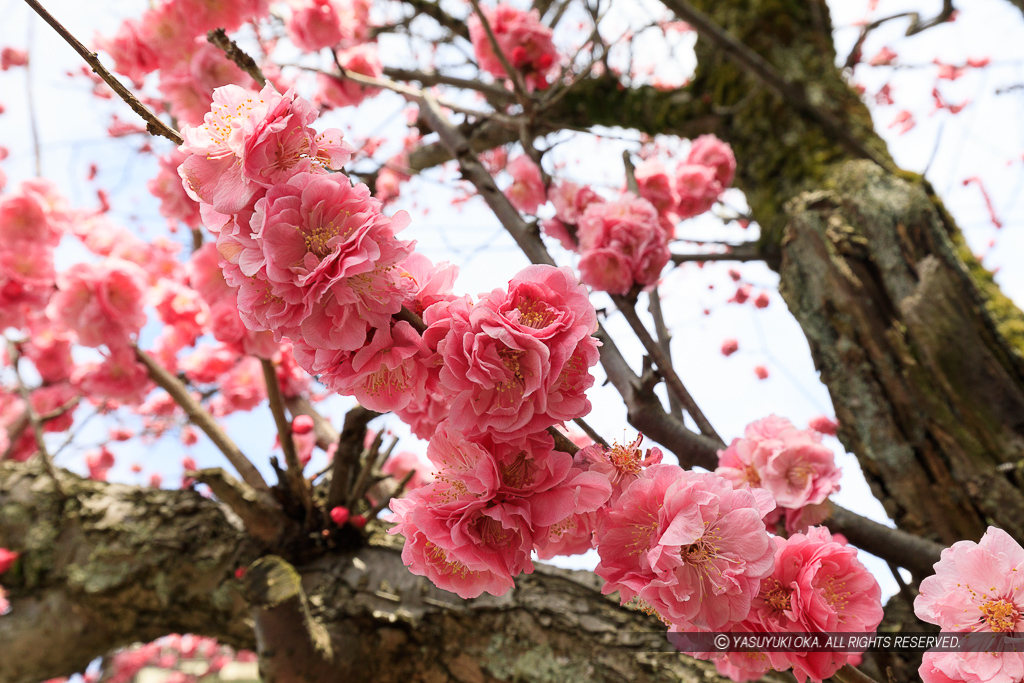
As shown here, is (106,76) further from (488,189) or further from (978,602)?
(978,602)

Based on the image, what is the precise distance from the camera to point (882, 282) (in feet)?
7.77

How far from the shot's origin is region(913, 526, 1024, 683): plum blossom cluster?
77cm

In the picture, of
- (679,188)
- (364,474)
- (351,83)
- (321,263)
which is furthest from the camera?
(351,83)

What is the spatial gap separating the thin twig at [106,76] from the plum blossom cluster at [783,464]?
1.24 m

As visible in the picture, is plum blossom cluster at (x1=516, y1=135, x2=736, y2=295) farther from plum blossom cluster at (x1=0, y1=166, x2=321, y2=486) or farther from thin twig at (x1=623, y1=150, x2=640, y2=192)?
plum blossom cluster at (x1=0, y1=166, x2=321, y2=486)

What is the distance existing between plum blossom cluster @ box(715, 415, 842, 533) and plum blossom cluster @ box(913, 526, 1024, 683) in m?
0.45

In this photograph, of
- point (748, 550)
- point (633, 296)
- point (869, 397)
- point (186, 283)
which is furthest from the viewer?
point (186, 283)

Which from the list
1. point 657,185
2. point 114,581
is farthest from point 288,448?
point 657,185

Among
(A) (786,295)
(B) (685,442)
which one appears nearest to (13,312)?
(B) (685,442)

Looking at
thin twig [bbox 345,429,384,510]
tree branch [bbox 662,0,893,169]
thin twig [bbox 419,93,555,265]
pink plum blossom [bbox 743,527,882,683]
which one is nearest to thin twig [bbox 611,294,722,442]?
thin twig [bbox 419,93,555,265]

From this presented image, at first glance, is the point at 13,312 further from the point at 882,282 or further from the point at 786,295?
the point at 882,282

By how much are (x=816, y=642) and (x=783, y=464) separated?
0.48 m

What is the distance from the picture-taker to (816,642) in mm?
904

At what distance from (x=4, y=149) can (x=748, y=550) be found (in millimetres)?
6469
